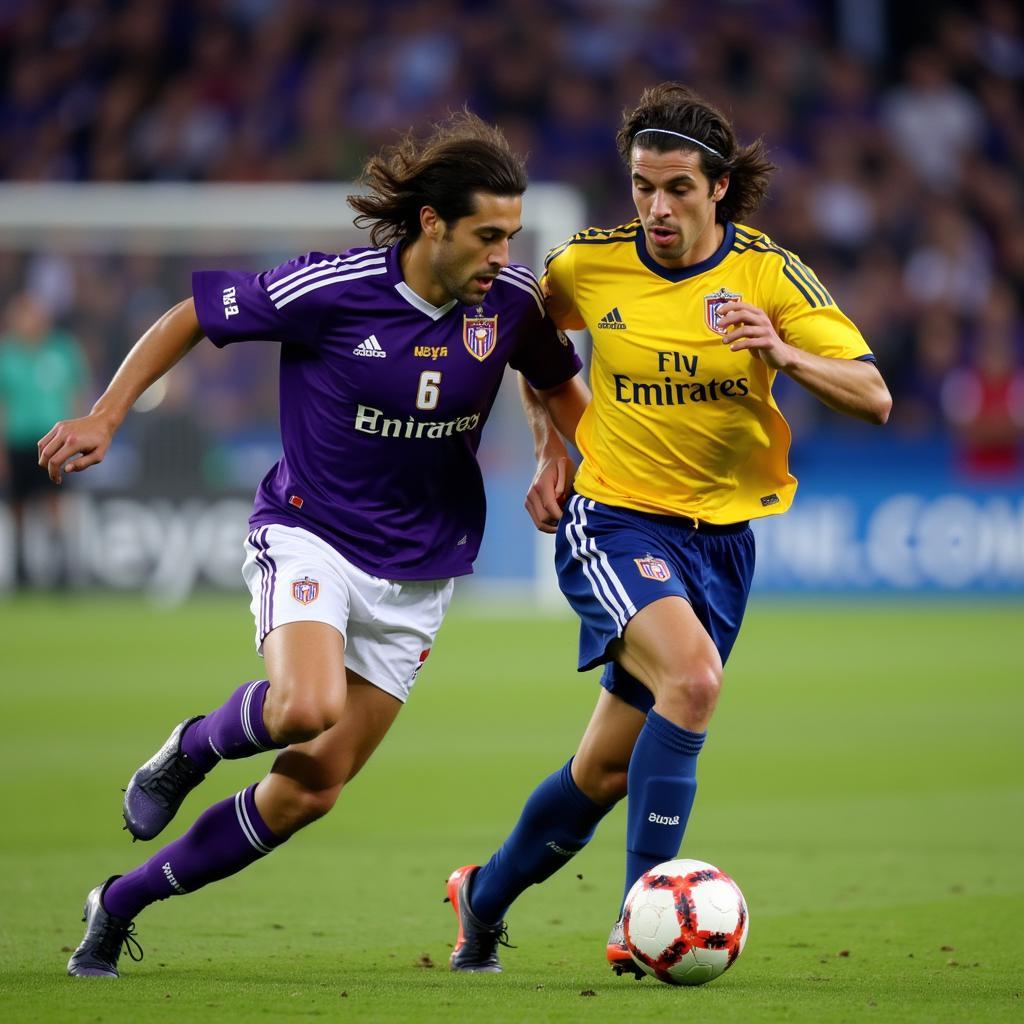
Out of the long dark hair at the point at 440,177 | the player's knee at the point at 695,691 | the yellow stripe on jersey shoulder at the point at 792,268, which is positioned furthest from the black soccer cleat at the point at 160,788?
the yellow stripe on jersey shoulder at the point at 792,268

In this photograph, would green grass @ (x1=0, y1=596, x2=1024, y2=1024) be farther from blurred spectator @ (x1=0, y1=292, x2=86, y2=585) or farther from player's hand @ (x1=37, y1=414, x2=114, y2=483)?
blurred spectator @ (x1=0, y1=292, x2=86, y2=585)

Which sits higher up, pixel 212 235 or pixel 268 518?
pixel 212 235

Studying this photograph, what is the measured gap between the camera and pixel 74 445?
15.8 feet

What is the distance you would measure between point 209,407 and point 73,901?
458 inches

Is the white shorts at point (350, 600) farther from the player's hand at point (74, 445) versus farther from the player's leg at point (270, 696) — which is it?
the player's hand at point (74, 445)

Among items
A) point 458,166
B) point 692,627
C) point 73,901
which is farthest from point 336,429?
point 73,901

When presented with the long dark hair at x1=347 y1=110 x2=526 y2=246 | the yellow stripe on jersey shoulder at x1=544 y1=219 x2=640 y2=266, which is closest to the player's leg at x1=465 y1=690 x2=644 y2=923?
the yellow stripe on jersey shoulder at x1=544 y1=219 x2=640 y2=266

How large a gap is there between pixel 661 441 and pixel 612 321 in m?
0.36

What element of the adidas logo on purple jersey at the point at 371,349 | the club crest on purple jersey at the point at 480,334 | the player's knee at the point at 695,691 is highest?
the club crest on purple jersey at the point at 480,334

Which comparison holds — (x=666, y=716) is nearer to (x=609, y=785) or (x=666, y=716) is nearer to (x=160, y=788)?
(x=609, y=785)

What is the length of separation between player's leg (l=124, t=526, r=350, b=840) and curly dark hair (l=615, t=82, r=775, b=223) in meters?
1.42

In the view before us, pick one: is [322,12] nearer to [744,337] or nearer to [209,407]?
[209,407]

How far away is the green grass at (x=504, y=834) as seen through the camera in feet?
15.0

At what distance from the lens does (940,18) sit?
20.8m
